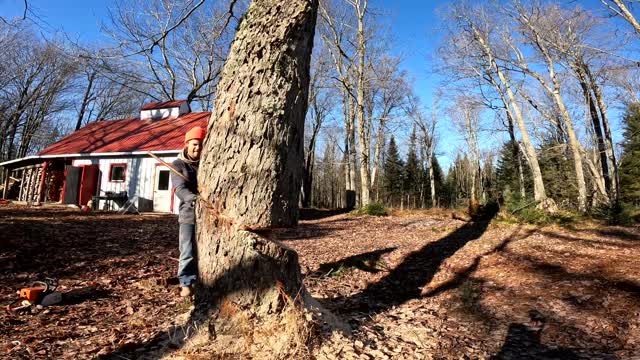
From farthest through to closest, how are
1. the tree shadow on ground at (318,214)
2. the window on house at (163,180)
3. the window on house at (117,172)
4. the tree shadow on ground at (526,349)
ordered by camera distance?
the window on house at (117,172)
the tree shadow on ground at (318,214)
the window on house at (163,180)
the tree shadow on ground at (526,349)

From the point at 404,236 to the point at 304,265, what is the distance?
3.27 meters

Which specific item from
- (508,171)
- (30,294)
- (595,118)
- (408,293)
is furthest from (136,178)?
(508,171)

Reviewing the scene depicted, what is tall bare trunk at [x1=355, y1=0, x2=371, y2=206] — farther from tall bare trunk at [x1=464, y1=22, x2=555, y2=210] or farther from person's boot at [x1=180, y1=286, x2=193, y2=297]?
person's boot at [x1=180, y1=286, x2=193, y2=297]

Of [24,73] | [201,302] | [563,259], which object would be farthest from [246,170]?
[24,73]

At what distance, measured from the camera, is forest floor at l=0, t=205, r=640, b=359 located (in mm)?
3111

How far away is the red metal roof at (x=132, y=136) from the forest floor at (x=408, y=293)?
9.80 metres

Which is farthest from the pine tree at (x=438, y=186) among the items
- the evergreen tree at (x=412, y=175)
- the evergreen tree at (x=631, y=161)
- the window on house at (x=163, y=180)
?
the window on house at (x=163, y=180)

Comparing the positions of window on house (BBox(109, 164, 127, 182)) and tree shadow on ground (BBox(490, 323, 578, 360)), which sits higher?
window on house (BBox(109, 164, 127, 182))

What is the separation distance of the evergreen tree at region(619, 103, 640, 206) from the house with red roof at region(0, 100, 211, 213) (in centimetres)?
3109

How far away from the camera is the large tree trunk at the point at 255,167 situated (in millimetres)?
2934

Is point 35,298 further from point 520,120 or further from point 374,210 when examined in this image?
point 520,120

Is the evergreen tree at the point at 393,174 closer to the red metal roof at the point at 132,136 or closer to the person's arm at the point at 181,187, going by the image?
the red metal roof at the point at 132,136

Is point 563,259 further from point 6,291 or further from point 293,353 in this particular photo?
point 6,291

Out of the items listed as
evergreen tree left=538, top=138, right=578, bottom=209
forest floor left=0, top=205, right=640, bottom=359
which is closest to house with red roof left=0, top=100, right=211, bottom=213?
forest floor left=0, top=205, right=640, bottom=359
